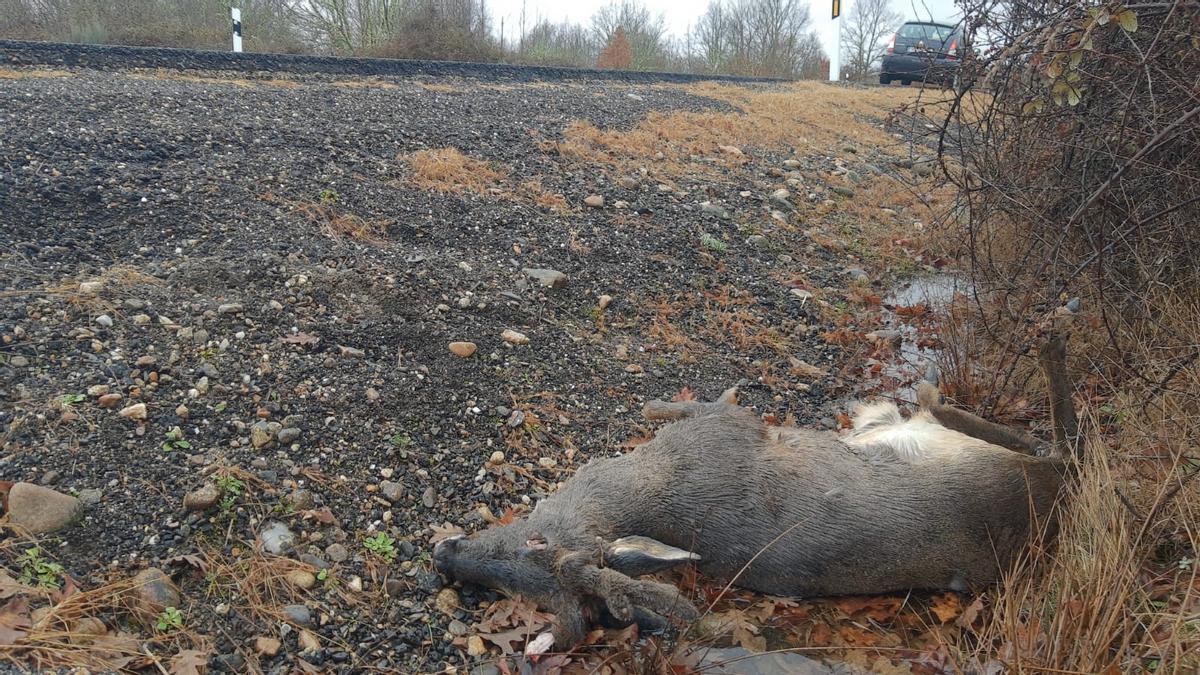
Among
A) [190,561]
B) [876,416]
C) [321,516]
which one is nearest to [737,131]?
[876,416]

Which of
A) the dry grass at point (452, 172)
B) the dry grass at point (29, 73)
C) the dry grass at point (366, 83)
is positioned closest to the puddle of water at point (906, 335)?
the dry grass at point (452, 172)

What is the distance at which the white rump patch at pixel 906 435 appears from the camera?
4367mm

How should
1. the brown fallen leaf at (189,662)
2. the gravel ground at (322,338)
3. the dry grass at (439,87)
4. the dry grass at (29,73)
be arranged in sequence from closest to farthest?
1. the brown fallen leaf at (189,662)
2. the gravel ground at (322,338)
3. the dry grass at (29,73)
4. the dry grass at (439,87)

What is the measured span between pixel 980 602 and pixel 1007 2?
175 inches

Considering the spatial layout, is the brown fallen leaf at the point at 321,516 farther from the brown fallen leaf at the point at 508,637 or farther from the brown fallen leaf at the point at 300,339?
the brown fallen leaf at the point at 300,339

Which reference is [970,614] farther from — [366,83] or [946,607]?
[366,83]

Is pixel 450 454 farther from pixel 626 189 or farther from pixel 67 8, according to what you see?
pixel 67 8

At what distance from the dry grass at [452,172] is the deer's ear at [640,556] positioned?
462 cm

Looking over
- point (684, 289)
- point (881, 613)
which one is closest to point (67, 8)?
point (684, 289)

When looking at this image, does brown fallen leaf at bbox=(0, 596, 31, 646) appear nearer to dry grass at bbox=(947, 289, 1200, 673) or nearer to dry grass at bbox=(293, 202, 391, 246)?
dry grass at bbox=(293, 202, 391, 246)

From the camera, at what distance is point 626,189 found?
8578 mm

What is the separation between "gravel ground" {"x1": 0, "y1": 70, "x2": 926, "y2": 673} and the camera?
3582 mm

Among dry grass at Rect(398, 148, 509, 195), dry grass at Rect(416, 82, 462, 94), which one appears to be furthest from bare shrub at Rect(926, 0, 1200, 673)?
dry grass at Rect(416, 82, 462, 94)

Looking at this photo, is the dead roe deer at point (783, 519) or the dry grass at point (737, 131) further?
the dry grass at point (737, 131)
